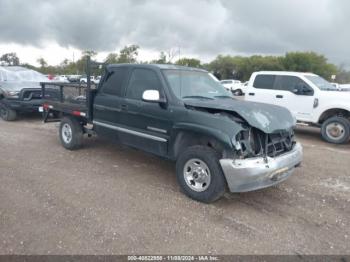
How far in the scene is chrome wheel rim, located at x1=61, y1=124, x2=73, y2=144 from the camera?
6773 mm

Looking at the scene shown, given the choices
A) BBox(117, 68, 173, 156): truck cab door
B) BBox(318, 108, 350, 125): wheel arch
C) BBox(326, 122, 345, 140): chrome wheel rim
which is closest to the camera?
BBox(117, 68, 173, 156): truck cab door

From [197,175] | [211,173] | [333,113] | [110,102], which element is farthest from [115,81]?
[333,113]

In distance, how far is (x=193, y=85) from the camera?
16.7ft

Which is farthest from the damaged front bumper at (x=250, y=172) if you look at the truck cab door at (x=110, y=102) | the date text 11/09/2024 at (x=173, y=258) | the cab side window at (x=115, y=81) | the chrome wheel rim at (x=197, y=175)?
the cab side window at (x=115, y=81)

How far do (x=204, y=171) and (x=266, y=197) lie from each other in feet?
3.58

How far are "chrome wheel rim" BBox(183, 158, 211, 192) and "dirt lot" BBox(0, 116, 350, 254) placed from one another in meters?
0.24

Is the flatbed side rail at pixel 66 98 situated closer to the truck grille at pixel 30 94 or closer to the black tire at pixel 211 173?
the black tire at pixel 211 173

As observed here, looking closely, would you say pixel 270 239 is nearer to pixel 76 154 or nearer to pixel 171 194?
pixel 171 194

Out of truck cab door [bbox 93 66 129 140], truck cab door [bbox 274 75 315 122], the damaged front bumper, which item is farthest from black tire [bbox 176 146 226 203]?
truck cab door [bbox 274 75 315 122]

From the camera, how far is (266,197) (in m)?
4.48

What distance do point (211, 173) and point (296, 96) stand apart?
6.09 m

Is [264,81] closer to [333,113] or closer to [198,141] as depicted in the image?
[333,113]

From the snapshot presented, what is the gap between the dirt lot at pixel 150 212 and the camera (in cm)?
322

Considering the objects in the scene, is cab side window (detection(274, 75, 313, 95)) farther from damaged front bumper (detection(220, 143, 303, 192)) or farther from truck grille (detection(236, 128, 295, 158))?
damaged front bumper (detection(220, 143, 303, 192))
